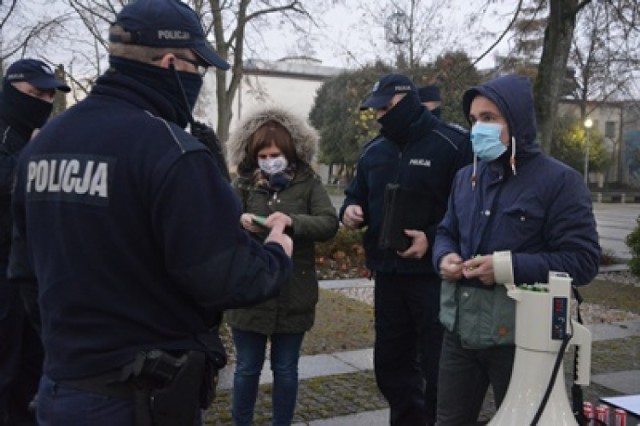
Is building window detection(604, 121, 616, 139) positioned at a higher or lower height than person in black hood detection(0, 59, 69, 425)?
higher

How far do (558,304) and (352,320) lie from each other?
562cm

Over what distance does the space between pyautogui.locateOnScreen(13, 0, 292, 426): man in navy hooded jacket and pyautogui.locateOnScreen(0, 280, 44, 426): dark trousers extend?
1893mm

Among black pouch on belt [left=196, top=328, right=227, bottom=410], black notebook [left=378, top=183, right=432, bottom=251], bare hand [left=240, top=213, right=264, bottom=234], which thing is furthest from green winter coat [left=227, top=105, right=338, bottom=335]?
black pouch on belt [left=196, top=328, right=227, bottom=410]

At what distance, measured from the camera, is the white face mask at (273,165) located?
389cm

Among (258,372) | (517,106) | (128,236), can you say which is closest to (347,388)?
(258,372)

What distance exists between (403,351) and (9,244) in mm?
2376

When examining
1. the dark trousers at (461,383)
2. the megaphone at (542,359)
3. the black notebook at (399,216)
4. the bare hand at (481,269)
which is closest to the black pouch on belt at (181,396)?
the megaphone at (542,359)

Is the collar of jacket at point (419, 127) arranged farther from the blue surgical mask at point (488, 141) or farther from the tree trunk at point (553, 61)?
the tree trunk at point (553, 61)

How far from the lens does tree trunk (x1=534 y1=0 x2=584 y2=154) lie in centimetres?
941

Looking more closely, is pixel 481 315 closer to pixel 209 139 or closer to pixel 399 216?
pixel 399 216

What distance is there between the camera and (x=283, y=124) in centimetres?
391

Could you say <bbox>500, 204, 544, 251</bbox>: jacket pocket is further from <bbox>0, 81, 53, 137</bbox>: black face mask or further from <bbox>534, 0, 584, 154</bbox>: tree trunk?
<bbox>534, 0, 584, 154</bbox>: tree trunk

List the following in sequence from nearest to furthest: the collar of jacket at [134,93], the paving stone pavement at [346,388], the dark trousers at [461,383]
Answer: the collar of jacket at [134,93]
the dark trousers at [461,383]
the paving stone pavement at [346,388]

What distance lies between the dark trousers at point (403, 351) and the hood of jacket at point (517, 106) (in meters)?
1.17
